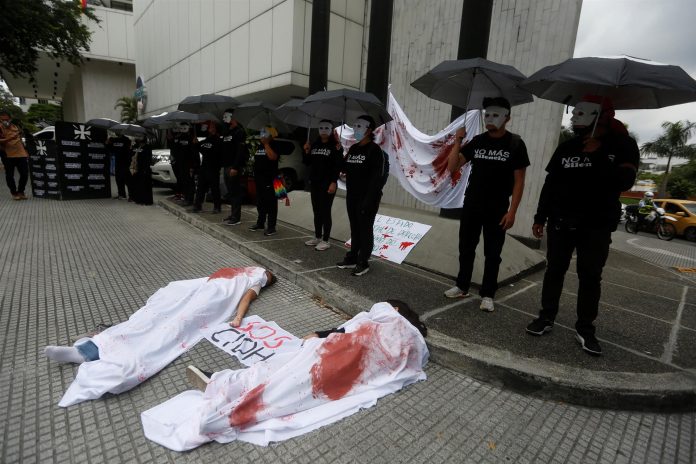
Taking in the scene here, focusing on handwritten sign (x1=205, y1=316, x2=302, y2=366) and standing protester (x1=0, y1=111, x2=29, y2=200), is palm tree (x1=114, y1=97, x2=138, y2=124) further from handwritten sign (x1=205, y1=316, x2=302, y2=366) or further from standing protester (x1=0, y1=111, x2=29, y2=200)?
handwritten sign (x1=205, y1=316, x2=302, y2=366)

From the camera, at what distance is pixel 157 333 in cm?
288

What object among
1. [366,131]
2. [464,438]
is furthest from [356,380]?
[366,131]

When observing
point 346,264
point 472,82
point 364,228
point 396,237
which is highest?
point 472,82

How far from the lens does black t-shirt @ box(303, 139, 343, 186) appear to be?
17.6 feet

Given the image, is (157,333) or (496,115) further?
(496,115)

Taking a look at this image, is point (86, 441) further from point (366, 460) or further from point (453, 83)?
point (453, 83)

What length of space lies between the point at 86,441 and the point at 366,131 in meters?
3.89

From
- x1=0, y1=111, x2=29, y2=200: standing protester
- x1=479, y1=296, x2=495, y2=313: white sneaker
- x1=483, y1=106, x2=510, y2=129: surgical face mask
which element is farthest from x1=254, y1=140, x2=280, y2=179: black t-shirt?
x1=0, y1=111, x2=29, y2=200: standing protester

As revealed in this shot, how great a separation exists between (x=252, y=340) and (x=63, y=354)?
4.21 ft

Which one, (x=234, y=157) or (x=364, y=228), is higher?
(x=234, y=157)

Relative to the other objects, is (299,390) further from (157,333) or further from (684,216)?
(684,216)

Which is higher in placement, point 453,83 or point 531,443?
point 453,83

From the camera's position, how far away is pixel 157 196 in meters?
11.8

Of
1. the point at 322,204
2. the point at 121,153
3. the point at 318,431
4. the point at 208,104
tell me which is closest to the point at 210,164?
the point at 208,104
